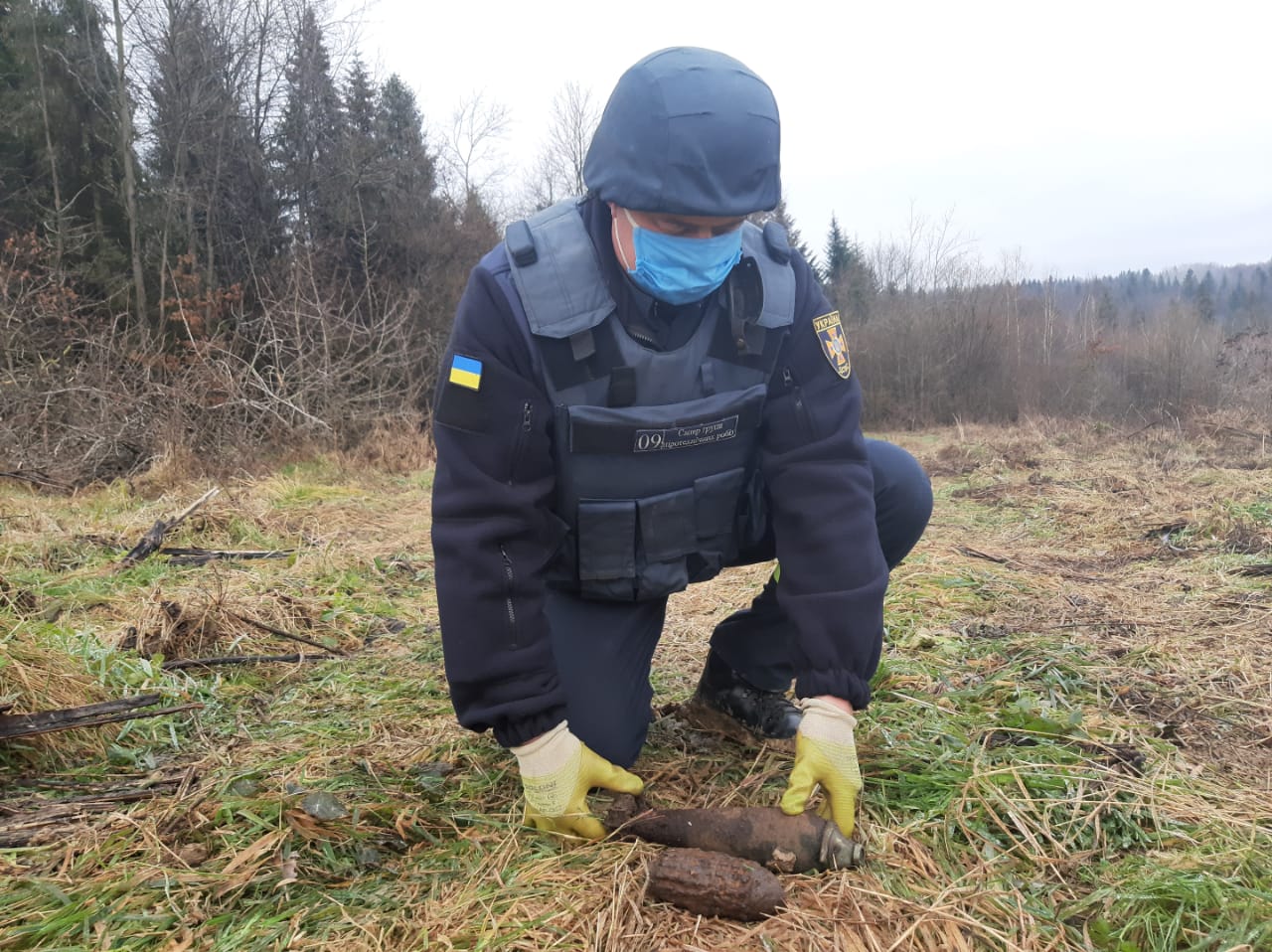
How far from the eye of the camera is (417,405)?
14.8m

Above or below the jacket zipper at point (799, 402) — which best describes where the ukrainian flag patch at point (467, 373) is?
above

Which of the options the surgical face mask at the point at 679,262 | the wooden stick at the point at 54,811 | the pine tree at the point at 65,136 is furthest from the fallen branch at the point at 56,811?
the pine tree at the point at 65,136

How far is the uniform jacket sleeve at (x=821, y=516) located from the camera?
175cm

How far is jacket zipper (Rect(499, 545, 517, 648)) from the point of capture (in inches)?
66.5

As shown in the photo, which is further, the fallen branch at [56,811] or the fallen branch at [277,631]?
the fallen branch at [277,631]

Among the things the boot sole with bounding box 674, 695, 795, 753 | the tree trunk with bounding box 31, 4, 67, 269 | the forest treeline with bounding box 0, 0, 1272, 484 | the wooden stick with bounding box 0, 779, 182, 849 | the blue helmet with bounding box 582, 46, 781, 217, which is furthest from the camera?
the tree trunk with bounding box 31, 4, 67, 269

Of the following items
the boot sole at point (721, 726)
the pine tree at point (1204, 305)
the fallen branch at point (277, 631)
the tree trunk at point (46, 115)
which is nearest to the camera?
the boot sole at point (721, 726)

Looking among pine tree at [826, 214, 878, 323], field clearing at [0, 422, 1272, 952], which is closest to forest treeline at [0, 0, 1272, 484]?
pine tree at [826, 214, 878, 323]

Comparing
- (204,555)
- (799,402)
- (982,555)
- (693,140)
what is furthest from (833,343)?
(204,555)

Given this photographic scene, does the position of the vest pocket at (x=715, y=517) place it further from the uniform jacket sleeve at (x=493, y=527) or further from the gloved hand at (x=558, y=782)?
the gloved hand at (x=558, y=782)

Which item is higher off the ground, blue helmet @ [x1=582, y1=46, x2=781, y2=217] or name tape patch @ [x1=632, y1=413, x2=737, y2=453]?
blue helmet @ [x1=582, y1=46, x2=781, y2=217]

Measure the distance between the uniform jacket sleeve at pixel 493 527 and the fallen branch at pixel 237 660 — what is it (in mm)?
1363

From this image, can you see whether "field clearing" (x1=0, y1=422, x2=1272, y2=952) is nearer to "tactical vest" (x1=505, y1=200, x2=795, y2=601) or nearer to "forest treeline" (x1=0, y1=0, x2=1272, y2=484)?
"tactical vest" (x1=505, y1=200, x2=795, y2=601)

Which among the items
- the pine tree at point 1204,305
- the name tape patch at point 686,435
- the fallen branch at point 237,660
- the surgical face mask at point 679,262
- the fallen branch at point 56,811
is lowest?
the fallen branch at point 237,660
